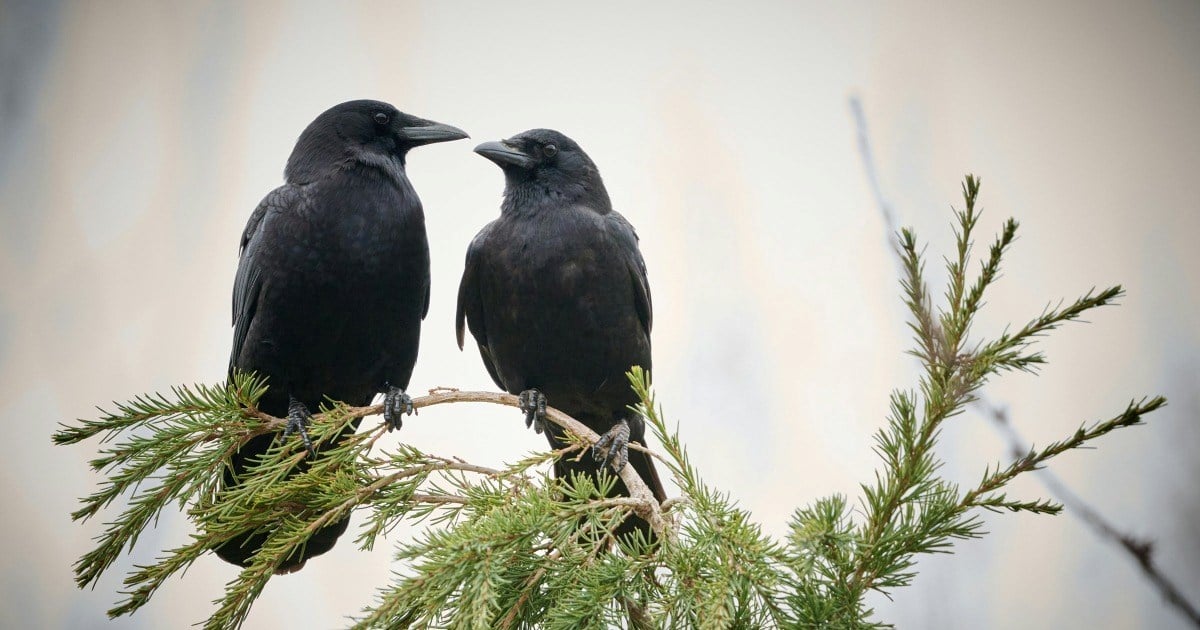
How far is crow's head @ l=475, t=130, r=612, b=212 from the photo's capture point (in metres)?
3.41

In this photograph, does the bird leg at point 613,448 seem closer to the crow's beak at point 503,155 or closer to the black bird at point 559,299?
the black bird at point 559,299

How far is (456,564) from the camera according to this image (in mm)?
1547

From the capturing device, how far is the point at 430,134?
337cm

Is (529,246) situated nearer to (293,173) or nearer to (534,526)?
(293,173)

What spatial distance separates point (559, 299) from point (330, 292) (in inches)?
29.8

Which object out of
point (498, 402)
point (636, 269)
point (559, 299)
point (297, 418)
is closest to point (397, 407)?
point (297, 418)

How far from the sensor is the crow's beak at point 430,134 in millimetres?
3352

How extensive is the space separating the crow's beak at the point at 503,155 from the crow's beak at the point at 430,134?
0.10m

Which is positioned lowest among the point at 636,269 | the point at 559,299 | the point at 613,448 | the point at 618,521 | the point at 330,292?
the point at 618,521

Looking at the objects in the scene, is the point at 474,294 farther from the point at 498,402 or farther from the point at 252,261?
the point at 498,402

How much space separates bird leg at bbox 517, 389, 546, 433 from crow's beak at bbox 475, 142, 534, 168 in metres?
0.87

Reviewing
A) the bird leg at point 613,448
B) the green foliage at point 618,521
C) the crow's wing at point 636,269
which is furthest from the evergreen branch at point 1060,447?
the crow's wing at point 636,269

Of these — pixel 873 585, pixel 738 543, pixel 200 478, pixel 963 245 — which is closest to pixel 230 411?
pixel 200 478

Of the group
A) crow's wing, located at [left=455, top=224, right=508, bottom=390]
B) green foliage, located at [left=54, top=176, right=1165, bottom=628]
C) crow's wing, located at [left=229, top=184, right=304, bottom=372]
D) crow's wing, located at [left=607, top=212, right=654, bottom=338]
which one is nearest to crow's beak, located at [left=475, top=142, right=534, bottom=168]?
crow's wing, located at [left=455, top=224, right=508, bottom=390]
